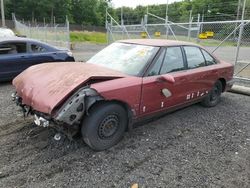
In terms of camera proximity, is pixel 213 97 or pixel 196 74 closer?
pixel 196 74

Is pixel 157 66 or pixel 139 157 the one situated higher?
pixel 157 66

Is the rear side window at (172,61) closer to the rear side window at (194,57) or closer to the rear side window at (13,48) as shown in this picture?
the rear side window at (194,57)

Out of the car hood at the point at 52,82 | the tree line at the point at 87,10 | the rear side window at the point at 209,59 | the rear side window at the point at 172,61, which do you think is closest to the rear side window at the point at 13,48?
the car hood at the point at 52,82

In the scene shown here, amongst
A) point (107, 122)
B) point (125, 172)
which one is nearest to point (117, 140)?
point (107, 122)

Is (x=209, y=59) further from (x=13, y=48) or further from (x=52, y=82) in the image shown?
(x=13, y=48)

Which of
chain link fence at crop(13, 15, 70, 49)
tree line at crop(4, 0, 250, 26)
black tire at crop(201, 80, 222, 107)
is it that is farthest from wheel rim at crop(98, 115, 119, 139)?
tree line at crop(4, 0, 250, 26)

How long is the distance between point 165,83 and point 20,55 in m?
4.98

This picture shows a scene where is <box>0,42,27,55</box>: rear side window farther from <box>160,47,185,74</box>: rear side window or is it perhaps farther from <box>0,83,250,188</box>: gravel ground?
<box>160,47,185,74</box>: rear side window

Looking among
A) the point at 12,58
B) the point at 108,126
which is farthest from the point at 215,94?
the point at 12,58

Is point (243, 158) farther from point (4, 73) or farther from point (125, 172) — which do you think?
point (4, 73)

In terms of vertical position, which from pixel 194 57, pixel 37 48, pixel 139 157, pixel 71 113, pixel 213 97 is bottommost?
Answer: pixel 139 157

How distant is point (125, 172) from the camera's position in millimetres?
3287

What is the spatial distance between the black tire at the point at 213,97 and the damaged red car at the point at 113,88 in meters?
0.48

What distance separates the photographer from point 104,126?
3.67 metres
